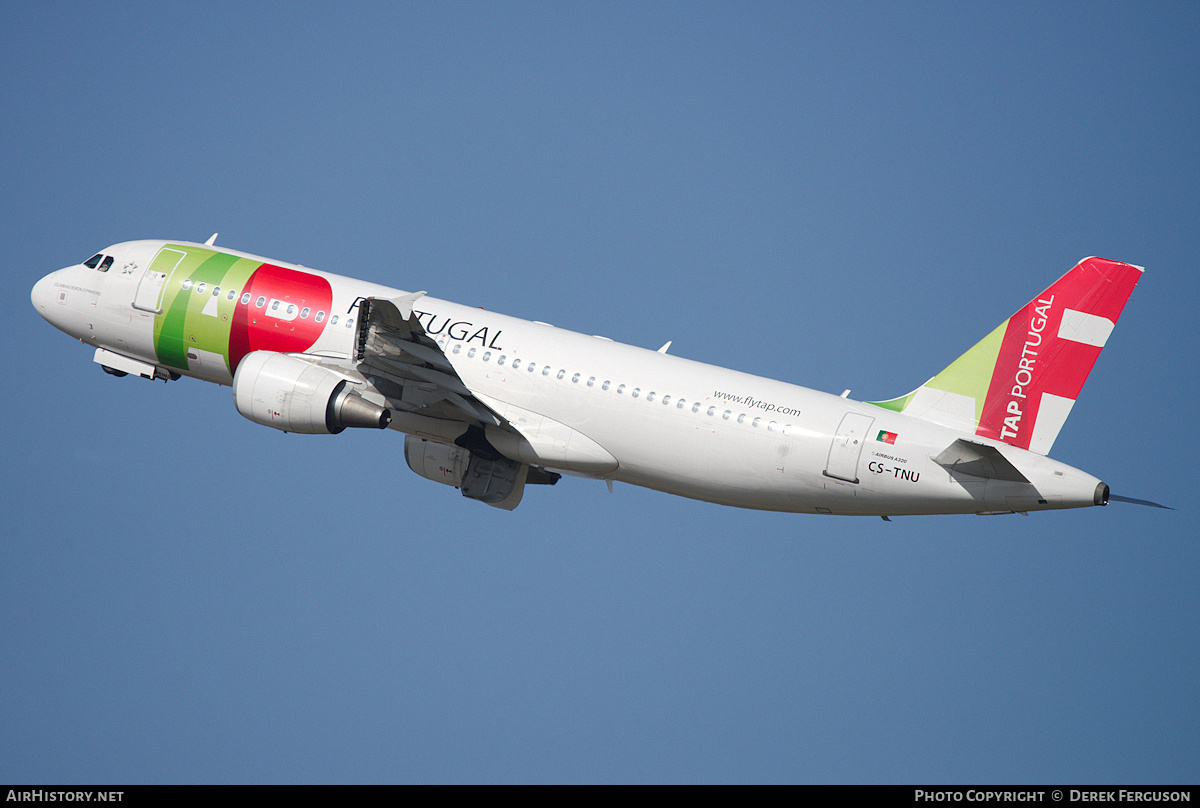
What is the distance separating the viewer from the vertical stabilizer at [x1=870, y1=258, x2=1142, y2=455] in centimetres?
2752

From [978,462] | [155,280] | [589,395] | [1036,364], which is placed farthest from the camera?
[155,280]

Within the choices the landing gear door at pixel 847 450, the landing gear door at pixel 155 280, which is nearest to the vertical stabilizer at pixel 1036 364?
the landing gear door at pixel 847 450

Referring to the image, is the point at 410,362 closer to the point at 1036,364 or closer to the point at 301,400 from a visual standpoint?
the point at 301,400

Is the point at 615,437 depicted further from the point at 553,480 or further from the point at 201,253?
the point at 201,253

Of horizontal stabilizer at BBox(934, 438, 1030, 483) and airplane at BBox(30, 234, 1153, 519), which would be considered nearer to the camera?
horizontal stabilizer at BBox(934, 438, 1030, 483)

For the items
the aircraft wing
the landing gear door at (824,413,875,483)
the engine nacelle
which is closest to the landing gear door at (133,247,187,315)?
the engine nacelle

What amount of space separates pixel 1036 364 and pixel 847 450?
4584 millimetres

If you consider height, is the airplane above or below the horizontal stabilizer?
above

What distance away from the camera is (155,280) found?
109ft

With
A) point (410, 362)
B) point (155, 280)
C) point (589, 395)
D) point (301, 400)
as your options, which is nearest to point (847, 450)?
point (589, 395)

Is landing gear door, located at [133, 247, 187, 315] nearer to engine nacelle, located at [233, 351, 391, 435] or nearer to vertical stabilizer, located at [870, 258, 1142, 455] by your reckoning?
engine nacelle, located at [233, 351, 391, 435]

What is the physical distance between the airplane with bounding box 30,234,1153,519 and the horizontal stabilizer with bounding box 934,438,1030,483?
38 mm

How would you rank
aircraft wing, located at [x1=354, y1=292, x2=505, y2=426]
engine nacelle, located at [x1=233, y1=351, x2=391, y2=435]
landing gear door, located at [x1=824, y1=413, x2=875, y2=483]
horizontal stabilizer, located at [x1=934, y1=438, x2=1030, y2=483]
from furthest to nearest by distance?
engine nacelle, located at [x1=233, y1=351, x2=391, y2=435], aircraft wing, located at [x1=354, y1=292, x2=505, y2=426], landing gear door, located at [x1=824, y1=413, x2=875, y2=483], horizontal stabilizer, located at [x1=934, y1=438, x2=1030, y2=483]

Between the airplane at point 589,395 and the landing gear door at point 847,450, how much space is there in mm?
31
